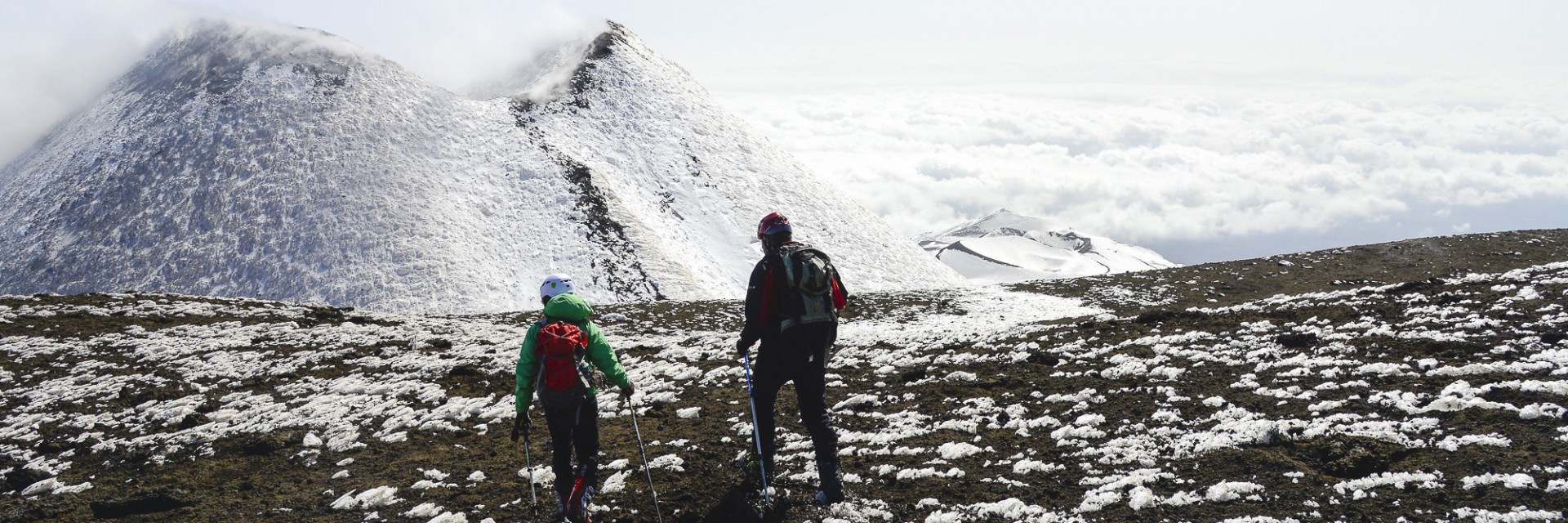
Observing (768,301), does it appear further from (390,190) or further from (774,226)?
(390,190)

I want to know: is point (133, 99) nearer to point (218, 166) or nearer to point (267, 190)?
point (218, 166)

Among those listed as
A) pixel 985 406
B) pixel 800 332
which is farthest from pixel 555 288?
pixel 985 406

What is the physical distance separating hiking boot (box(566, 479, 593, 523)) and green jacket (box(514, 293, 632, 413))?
109 cm

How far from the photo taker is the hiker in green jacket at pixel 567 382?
9.04m

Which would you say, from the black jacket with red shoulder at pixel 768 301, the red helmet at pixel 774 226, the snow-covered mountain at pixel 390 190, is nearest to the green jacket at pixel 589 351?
the black jacket with red shoulder at pixel 768 301

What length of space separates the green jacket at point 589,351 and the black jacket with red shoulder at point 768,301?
1659mm

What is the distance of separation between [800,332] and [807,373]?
0.50 metres

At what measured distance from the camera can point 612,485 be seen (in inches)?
399

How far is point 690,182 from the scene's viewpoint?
6575cm

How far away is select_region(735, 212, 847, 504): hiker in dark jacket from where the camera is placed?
29.2ft

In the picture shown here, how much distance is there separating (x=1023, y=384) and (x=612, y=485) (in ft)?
24.4

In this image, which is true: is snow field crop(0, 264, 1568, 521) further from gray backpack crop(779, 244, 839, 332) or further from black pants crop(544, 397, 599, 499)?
gray backpack crop(779, 244, 839, 332)

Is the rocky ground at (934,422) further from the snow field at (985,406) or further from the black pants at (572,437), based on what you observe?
the black pants at (572,437)

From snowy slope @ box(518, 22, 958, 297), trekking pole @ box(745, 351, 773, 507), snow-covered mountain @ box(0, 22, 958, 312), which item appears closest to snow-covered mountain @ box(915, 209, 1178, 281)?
snowy slope @ box(518, 22, 958, 297)
